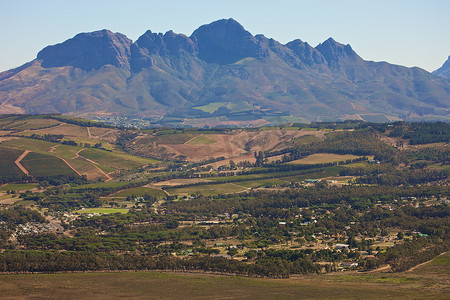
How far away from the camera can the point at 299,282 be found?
3812 inches

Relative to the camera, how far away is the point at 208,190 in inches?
7623

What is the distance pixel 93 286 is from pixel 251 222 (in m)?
62.1

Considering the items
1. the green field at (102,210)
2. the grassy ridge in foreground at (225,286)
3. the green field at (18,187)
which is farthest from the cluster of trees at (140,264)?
the green field at (18,187)

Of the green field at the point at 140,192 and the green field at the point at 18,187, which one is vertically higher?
the green field at the point at 18,187

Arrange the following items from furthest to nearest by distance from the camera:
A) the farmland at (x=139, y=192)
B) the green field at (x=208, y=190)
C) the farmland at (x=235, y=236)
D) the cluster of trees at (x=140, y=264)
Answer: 1. the green field at (x=208, y=190)
2. the farmland at (x=139, y=192)
3. the cluster of trees at (x=140, y=264)
4. the farmland at (x=235, y=236)

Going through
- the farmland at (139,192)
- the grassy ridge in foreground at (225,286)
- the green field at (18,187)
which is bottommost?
the grassy ridge in foreground at (225,286)

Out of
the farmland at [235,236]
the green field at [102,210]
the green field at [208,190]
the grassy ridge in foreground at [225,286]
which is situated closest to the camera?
the grassy ridge in foreground at [225,286]

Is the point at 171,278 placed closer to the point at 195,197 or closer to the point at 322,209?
the point at 322,209

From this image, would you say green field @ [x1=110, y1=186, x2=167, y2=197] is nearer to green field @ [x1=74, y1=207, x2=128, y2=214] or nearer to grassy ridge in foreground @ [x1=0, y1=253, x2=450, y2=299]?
green field @ [x1=74, y1=207, x2=128, y2=214]

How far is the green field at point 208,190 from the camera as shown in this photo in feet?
626

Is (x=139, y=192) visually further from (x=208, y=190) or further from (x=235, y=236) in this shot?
(x=235, y=236)

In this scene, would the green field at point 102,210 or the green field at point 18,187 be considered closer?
the green field at point 102,210

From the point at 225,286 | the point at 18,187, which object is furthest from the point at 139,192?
the point at 225,286

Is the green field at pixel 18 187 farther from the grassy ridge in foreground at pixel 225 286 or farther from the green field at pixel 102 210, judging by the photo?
the grassy ridge in foreground at pixel 225 286
